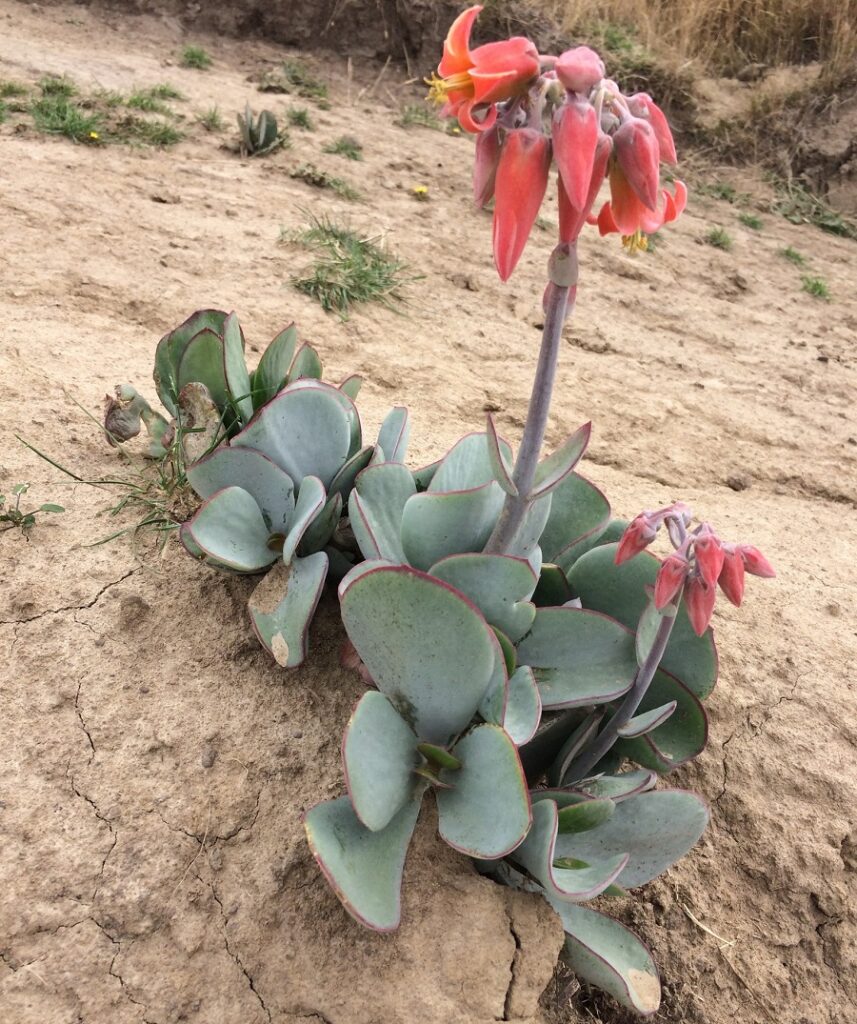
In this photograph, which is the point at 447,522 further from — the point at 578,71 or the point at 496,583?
the point at 578,71

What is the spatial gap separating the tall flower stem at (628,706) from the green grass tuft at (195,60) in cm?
600

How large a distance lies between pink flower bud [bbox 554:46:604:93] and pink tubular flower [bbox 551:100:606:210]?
0.06 ft

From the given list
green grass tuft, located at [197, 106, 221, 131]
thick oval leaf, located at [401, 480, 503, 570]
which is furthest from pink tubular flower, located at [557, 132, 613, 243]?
green grass tuft, located at [197, 106, 221, 131]

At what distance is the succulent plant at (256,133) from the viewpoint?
4410mm

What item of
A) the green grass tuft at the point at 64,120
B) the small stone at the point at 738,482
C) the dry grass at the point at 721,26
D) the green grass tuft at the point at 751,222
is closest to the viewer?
the small stone at the point at 738,482

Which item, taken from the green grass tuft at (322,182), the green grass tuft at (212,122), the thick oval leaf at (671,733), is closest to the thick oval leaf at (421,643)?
the thick oval leaf at (671,733)

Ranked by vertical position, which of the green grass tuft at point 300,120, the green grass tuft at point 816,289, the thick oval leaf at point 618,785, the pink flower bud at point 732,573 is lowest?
the thick oval leaf at point 618,785

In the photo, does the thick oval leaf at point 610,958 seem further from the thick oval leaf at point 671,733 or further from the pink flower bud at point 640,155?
the pink flower bud at point 640,155

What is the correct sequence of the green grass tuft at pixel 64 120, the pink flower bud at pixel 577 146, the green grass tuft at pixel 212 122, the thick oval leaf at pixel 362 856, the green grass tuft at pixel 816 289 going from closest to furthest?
the pink flower bud at pixel 577 146
the thick oval leaf at pixel 362 856
the green grass tuft at pixel 64 120
the green grass tuft at pixel 212 122
the green grass tuft at pixel 816 289

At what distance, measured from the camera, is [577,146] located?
0.87m

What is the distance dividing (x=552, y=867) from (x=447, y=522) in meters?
0.56

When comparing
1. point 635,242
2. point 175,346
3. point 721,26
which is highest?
point 721,26

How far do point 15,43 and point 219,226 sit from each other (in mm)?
2919

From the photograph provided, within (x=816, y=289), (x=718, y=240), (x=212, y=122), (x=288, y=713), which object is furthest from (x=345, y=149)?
(x=288, y=713)
